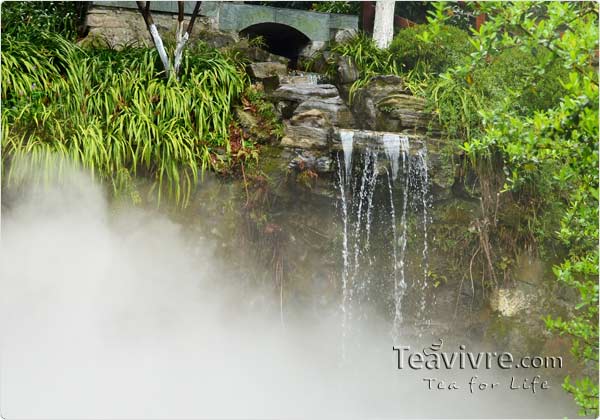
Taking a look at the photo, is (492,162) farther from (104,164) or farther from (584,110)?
(104,164)

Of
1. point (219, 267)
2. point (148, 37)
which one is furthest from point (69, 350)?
point (148, 37)

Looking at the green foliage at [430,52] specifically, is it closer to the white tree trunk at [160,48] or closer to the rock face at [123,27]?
the rock face at [123,27]

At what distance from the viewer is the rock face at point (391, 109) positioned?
5.76 m

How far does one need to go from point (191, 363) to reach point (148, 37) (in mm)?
3411

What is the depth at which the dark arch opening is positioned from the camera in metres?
7.43

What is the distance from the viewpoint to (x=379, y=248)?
554cm

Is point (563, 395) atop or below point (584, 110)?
below

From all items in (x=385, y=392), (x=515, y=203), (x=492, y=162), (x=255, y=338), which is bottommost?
(x=385, y=392)

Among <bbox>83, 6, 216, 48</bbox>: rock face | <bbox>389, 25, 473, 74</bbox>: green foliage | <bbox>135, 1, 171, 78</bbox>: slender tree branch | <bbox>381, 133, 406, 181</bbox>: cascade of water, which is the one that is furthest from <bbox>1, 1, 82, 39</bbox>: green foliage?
<bbox>389, 25, 473, 74</bbox>: green foliage

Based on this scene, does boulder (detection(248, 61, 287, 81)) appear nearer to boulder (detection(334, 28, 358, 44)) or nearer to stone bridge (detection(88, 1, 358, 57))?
stone bridge (detection(88, 1, 358, 57))

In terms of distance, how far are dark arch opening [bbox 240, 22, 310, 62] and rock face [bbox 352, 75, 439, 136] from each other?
1772 millimetres

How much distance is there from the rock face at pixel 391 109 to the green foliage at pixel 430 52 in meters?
0.69

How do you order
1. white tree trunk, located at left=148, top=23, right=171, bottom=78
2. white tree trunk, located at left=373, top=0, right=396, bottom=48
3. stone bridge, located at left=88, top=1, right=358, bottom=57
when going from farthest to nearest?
1. white tree trunk, located at left=373, top=0, right=396, bottom=48
2. stone bridge, located at left=88, top=1, right=358, bottom=57
3. white tree trunk, located at left=148, top=23, right=171, bottom=78

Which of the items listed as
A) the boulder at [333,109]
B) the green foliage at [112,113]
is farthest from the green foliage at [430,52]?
the green foliage at [112,113]
